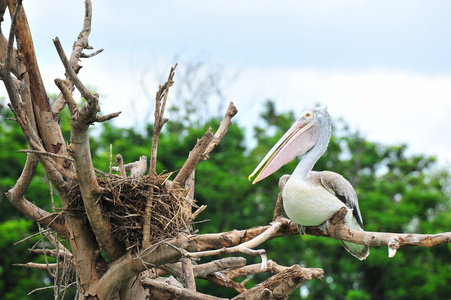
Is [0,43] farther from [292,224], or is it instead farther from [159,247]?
[292,224]

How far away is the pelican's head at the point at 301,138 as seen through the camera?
657 cm

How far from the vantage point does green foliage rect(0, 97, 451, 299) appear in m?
18.0

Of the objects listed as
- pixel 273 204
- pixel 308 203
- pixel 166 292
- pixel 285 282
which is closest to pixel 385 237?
pixel 308 203

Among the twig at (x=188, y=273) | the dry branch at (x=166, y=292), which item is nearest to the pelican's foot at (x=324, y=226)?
the dry branch at (x=166, y=292)

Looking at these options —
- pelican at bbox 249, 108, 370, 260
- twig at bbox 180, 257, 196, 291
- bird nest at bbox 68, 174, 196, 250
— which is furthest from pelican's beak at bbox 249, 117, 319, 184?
twig at bbox 180, 257, 196, 291

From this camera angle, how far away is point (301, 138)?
659 cm

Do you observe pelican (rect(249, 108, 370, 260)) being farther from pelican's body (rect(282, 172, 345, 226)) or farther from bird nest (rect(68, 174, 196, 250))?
bird nest (rect(68, 174, 196, 250))

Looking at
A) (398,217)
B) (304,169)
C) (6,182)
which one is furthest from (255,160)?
(304,169)

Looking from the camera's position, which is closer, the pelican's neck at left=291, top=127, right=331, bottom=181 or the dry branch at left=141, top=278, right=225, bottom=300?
the pelican's neck at left=291, top=127, right=331, bottom=181

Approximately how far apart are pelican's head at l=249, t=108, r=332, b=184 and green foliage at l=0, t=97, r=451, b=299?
11.2 meters

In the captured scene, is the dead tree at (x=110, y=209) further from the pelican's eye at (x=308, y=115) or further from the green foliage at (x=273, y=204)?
the green foliage at (x=273, y=204)

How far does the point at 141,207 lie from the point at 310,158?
70.6 inches

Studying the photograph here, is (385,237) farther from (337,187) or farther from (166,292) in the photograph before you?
(166,292)

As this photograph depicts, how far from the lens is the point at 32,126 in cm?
560
